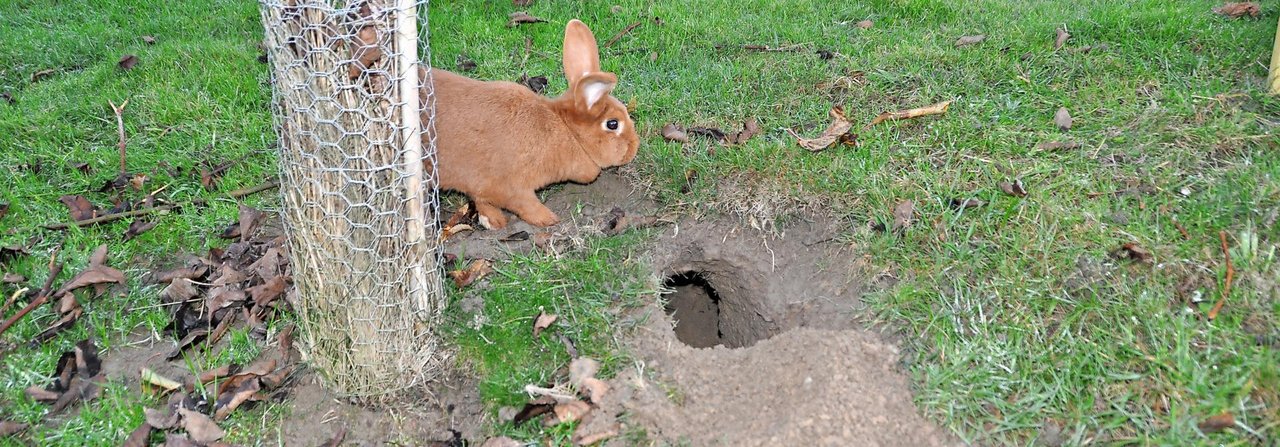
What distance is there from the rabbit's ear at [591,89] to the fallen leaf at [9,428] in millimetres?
2542

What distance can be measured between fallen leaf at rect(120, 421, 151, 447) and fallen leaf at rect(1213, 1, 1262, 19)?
614 cm

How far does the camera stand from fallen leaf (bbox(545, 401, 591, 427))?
298cm

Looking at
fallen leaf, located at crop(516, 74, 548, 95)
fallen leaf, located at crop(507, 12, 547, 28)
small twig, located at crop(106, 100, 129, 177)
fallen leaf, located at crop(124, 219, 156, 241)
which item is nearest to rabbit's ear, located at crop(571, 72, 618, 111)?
fallen leaf, located at crop(516, 74, 548, 95)

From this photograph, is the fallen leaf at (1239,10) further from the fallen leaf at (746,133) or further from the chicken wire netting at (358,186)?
the chicken wire netting at (358,186)

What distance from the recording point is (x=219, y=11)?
6.64 meters

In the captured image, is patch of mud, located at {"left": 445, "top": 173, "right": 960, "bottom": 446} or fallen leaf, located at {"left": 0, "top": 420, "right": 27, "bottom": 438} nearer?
patch of mud, located at {"left": 445, "top": 173, "right": 960, "bottom": 446}

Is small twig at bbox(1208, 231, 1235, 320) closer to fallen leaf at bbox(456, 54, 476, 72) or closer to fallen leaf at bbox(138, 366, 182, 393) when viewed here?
fallen leaf at bbox(138, 366, 182, 393)

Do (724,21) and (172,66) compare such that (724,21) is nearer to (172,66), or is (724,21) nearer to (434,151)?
(434,151)

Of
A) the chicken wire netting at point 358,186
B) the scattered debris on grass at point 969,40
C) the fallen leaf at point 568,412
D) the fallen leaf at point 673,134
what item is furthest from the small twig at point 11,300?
the scattered debris on grass at point 969,40

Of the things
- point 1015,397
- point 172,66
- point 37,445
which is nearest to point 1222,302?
point 1015,397

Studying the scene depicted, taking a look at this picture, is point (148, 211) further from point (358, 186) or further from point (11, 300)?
point (358, 186)

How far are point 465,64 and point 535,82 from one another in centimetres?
57

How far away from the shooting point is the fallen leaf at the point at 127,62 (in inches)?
227

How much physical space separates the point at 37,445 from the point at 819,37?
15.3 ft
